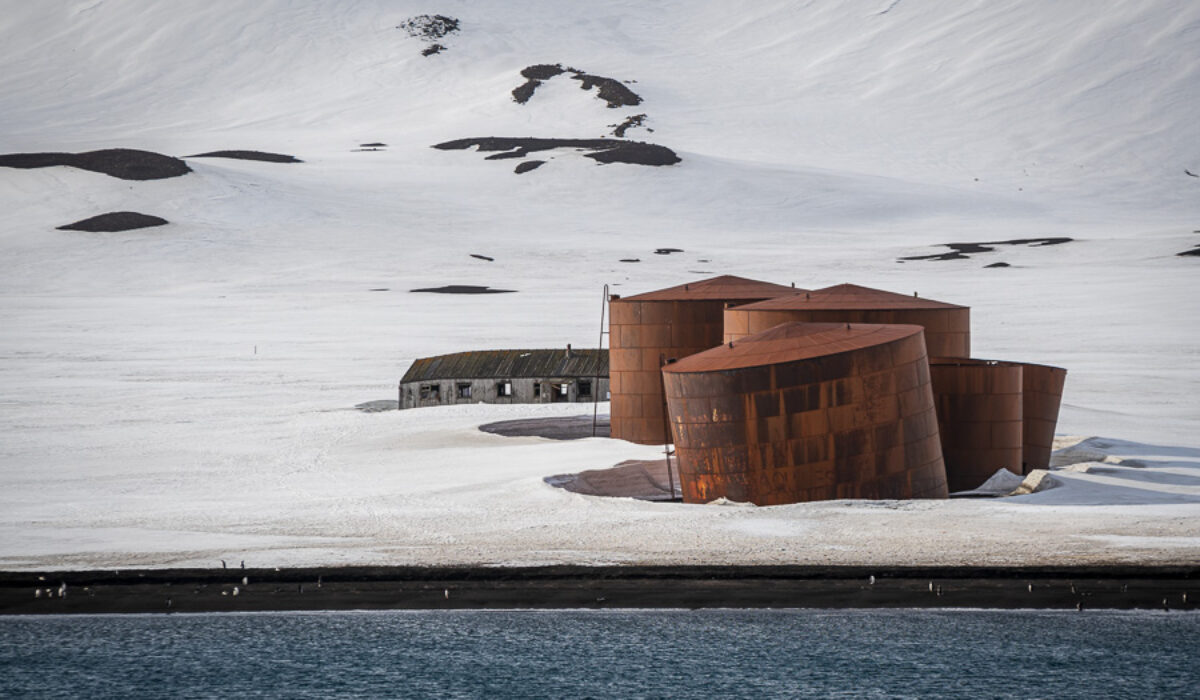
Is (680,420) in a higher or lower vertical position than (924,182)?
lower

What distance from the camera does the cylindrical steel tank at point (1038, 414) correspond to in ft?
102

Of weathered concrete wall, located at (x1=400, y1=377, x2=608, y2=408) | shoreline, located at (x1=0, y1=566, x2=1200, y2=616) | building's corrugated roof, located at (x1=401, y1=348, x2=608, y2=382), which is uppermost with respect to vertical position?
building's corrugated roof, located at (x1=401, y1=348, x2=608, y2=382)

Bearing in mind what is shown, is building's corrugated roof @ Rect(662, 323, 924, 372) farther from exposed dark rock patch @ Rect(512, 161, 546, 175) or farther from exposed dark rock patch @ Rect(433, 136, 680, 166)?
exposed dark rock patch @ Rect(512, 161, 546, 175)

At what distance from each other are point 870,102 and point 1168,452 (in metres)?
138

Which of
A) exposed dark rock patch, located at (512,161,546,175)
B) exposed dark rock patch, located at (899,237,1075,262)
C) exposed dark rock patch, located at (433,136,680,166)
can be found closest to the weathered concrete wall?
exposed dark rock patch, located at (899,237,1075,262)

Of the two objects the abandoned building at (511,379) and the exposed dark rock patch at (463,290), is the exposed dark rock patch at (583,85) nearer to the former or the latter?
the exposed dark rock patch at (463,290)

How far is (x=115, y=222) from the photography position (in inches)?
4264

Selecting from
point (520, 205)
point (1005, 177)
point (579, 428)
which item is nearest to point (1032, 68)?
point (1005, 177)

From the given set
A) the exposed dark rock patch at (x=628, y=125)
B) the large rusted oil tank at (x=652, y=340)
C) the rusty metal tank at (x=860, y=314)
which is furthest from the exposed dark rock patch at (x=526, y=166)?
the rusty metal tank at (x=860, y=314)

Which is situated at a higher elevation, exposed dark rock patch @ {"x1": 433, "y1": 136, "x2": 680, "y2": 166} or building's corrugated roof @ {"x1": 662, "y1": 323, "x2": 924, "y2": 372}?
exposed dark rock patch @ {"x1": 433, "y1": 136, "x2": 680, "y2": 166}

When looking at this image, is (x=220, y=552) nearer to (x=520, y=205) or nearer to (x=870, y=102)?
(x=520, y=205)

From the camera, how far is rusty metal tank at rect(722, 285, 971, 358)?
3083cm

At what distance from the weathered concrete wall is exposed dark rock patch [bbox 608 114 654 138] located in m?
111

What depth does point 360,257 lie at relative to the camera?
3863 inches
